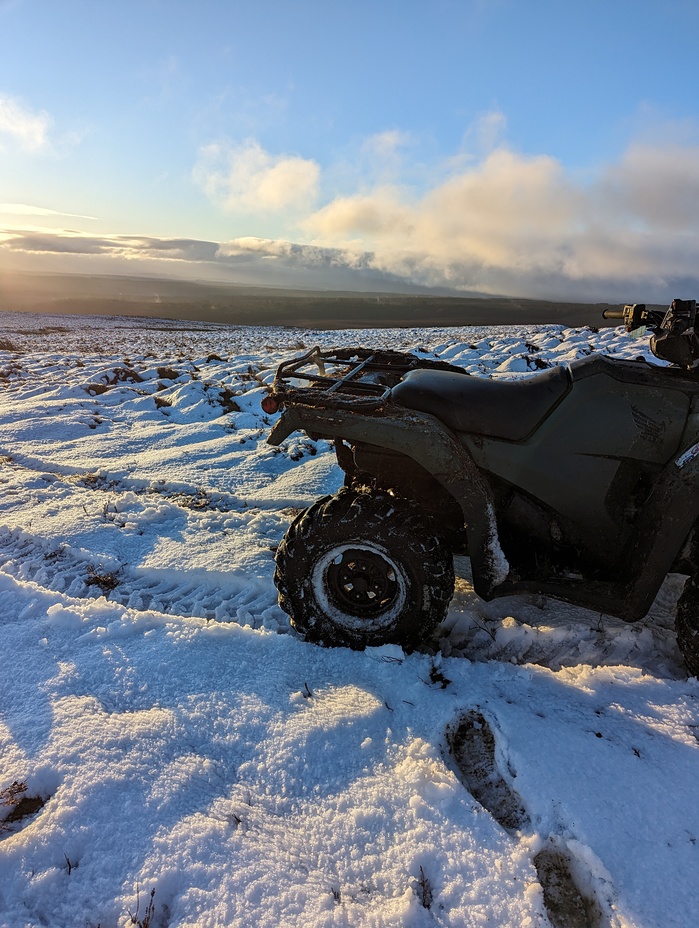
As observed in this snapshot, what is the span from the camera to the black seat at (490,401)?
248cm

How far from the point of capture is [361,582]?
2.63m

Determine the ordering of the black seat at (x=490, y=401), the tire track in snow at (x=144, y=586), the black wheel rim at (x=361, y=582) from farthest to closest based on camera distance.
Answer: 1. the tire track in snow at (x=144, y=586)
2. the black wheel rim at (x=361, y=582)
3. the black seat at (x=490, y=401)

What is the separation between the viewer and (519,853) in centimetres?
167

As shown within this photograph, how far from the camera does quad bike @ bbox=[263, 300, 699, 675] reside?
2.40 m

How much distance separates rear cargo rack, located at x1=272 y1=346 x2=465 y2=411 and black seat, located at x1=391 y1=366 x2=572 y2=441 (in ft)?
0.60

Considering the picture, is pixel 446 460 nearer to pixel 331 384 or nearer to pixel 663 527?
pixel 331 384

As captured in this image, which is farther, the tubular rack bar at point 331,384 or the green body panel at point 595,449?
the tubular rack bar at point 331,384

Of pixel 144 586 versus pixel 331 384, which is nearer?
pixel 331 384

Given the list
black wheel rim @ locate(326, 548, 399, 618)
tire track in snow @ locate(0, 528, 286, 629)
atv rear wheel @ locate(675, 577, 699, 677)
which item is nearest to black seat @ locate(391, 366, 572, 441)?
black wheel rim @ locate(326, 548, 399, 618)

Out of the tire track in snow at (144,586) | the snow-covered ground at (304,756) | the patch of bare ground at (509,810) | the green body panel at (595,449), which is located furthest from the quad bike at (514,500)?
the patch of bare ground at (509,810)

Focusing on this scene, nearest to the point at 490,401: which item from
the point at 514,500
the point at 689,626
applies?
the point at 514,500

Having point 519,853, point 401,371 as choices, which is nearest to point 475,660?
point 519,853

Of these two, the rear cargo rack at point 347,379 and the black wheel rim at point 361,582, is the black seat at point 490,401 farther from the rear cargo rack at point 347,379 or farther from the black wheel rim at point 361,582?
the black wheel rim at point 361,582

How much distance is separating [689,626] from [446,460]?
1363 millimetres
